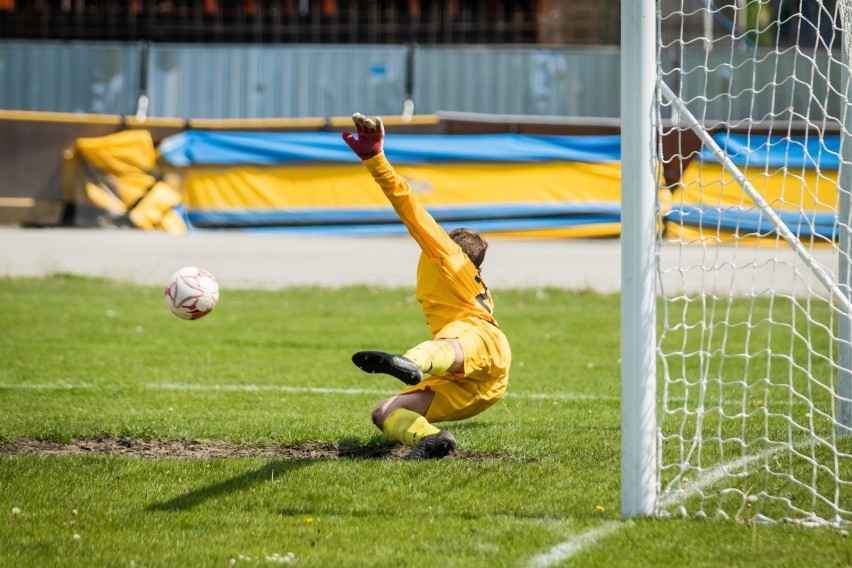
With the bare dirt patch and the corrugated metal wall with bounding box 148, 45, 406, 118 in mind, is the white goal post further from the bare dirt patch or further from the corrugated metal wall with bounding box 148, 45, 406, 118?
the corrugated metal wall with bounding box 148, 45, 406, 118

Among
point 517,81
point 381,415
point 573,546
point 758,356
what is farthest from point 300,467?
point 517,81

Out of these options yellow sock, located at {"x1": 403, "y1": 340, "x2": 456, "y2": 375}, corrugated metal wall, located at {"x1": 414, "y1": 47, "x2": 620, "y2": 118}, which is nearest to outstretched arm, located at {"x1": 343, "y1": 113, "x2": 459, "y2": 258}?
yellow sock, located at {"x1": 403, "y1": 340, "x2": 456, "y2": 375}

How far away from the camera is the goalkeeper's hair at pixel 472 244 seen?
21.9ft

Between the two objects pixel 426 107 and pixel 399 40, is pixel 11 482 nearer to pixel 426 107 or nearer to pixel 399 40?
pixel 426 107

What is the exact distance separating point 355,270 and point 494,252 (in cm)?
261

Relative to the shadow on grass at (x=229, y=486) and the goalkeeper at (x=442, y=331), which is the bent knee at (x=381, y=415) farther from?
the shadow on grass at (x=229, y=486)

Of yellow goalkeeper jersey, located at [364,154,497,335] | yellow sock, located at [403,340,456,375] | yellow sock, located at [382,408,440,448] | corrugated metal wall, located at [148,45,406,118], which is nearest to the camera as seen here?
yellow sock, located at [403,340,456,375]

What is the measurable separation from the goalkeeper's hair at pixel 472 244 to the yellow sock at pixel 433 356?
2.50 feet

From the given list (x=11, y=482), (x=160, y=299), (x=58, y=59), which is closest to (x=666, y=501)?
(x=11, y=482)

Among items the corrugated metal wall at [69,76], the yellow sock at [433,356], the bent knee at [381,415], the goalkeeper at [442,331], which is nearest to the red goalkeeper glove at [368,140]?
the goalkeeper at [442,331]

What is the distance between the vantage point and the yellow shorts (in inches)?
250

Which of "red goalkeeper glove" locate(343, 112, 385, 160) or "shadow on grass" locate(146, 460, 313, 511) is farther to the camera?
"red goalkeeper glove" locate(343, 112, 385, 160)

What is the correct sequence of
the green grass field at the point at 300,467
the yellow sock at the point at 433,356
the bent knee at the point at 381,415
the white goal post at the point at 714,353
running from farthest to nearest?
the bent knee at the point at 381,415, the yellow sock at the point at 433,356, the white goal post at the point at 714,353, the green grass field at the point at 300,467

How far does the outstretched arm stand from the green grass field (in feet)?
4.17
